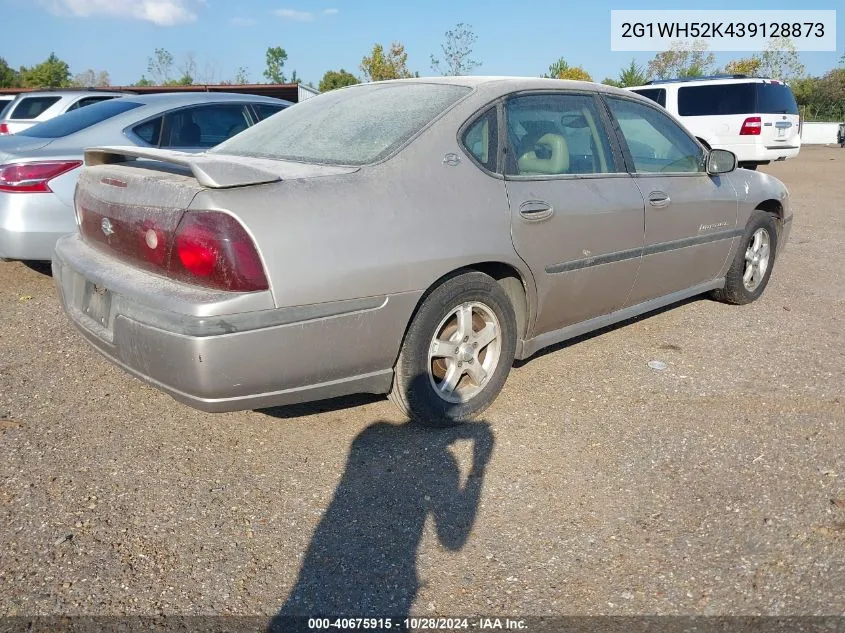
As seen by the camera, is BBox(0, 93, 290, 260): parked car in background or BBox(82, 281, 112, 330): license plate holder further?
BBox(0, 93, 290, 260): parked car in background

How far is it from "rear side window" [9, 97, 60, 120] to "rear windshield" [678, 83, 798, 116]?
36.3ft

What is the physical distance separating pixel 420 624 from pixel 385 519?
564mm

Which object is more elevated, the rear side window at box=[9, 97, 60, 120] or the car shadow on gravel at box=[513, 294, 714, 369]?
the rear side window at box=[9, 97, 60, 120]

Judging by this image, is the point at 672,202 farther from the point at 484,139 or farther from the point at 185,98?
the point at 185,98

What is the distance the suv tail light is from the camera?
8.68 ft

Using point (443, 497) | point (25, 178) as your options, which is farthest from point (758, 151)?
point (443, 497)

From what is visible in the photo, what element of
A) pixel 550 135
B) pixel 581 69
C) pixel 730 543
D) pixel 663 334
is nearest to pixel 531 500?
pixel 730 543

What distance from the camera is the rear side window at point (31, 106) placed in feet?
34.1

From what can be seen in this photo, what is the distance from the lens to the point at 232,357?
2.67 meters

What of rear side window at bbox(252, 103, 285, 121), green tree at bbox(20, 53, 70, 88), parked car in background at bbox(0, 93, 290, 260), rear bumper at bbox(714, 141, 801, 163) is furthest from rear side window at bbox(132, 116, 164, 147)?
green tree at bbox(20, 53, 70, 88)

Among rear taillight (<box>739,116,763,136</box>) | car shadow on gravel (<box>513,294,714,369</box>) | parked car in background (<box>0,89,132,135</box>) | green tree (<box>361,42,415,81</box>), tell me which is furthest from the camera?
green tree (<box>361,42,415,81</box>)

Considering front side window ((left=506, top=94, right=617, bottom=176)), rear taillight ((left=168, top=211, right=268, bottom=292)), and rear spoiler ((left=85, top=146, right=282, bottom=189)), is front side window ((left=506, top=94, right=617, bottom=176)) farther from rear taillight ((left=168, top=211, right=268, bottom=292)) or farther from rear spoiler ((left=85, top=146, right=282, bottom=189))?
rear taillight ((left=168, top=211, right=268, bottom=292))

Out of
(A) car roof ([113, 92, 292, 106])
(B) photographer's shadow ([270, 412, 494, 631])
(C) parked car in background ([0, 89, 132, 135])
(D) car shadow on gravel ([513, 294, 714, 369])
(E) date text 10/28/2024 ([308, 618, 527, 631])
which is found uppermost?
(C) parked car in background ([0, 89, 132, 135])

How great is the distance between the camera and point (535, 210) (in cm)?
351
